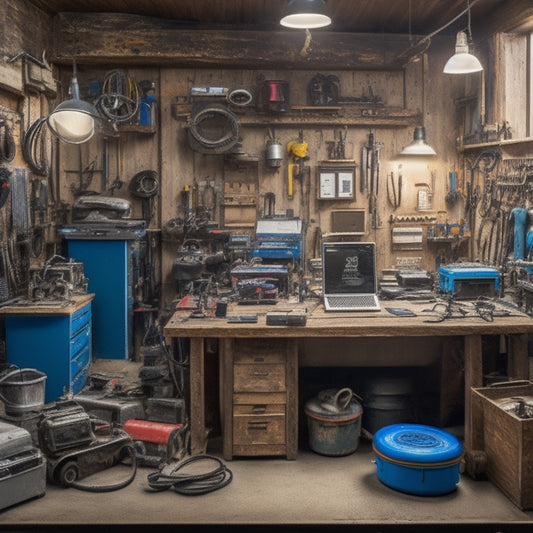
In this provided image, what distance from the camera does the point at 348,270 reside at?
430 cm

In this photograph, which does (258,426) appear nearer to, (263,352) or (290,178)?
(263,352)

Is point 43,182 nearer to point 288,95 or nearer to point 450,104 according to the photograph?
point 288,95

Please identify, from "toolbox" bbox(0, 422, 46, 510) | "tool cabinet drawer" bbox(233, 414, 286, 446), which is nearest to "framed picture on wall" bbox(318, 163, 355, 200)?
"tool cabinet drawer" bbox(233, 414, 286, 446)

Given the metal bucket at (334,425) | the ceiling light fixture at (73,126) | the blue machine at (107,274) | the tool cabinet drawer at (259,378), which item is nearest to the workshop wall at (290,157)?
the blue machine at (107,274)

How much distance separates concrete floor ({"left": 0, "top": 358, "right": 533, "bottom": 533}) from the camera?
309 centimetres

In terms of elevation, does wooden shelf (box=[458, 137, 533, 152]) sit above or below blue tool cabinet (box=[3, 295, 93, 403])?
above

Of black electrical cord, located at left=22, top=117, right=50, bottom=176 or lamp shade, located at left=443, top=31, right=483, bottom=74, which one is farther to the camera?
black electrical cord, located at left=22, top=117, right=50, bottom=176

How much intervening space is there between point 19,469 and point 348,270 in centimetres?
232

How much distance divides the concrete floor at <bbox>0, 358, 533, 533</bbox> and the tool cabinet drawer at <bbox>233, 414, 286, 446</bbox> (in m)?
0.20

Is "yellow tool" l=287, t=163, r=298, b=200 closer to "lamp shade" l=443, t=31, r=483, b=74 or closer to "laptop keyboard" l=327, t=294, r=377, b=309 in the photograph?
"lamp shade" l=443, t=31, r=483, b=74

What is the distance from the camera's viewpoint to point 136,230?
6.18 metres

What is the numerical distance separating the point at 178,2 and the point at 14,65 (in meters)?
1.64

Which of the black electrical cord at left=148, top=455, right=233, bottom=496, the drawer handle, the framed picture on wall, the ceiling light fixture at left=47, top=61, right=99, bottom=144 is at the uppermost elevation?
the ceiling light fixture at left=47, top=61, right=99, bottom=144

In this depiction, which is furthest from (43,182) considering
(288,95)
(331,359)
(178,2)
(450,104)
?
(450,104)
